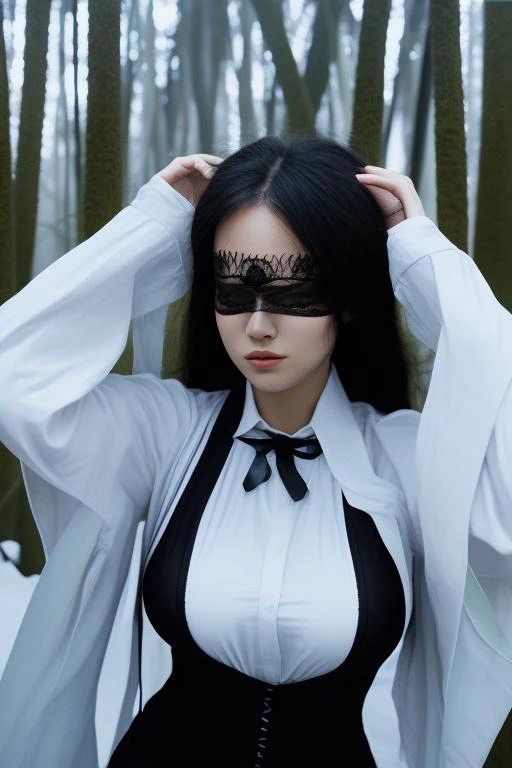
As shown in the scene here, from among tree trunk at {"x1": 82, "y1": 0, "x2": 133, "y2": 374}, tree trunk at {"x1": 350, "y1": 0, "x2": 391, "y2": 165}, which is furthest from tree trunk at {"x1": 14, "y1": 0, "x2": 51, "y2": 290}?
tree trunk at {"x1": 350, "y1": 0, "x2": 391, "y2": 165}

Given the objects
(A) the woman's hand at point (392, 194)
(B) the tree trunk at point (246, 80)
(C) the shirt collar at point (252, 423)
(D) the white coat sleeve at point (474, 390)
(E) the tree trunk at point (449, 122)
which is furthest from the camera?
(B) the tree trunk at point (246, 80)

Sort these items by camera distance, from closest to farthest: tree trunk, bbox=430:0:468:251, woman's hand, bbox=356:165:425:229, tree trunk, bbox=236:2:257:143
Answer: woman's hand, bbox=356:165:425:229, tree trunk, bbox=430:0:468:251, tree trunk, bbox=236:2:257:143

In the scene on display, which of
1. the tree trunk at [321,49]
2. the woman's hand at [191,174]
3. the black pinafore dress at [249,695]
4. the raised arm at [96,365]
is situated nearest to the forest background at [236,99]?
the tree trunk at [321,49]

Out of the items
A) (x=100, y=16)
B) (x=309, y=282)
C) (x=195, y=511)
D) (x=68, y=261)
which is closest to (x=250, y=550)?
(x=195, y=511)

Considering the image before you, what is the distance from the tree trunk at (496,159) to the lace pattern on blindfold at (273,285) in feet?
2.55

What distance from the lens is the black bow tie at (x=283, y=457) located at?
3.91 ft

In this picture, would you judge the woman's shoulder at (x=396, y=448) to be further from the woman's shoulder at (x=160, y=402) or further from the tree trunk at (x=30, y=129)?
the tree trunk at (x=30, y=129)

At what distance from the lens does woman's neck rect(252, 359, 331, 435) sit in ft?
4.15

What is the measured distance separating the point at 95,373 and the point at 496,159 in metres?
1.08

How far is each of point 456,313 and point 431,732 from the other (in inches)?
26.0

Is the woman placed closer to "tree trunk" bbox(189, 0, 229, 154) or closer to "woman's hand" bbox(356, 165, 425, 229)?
"woman's hand" bbox(356, 165, 425, 229)

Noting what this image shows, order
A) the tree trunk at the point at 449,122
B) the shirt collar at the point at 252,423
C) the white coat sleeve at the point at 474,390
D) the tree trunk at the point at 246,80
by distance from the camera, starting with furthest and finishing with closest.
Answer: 1. the tree trunk at the point at 246,80
2. the tree trunk at the point at 449,122
3. the shirt collar at the point at 252,423
4. the white coat sleeve at the point at 474,390

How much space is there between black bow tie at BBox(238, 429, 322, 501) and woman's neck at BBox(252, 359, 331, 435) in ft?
0.13

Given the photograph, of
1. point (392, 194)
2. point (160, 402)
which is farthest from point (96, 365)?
point (392, 194)
